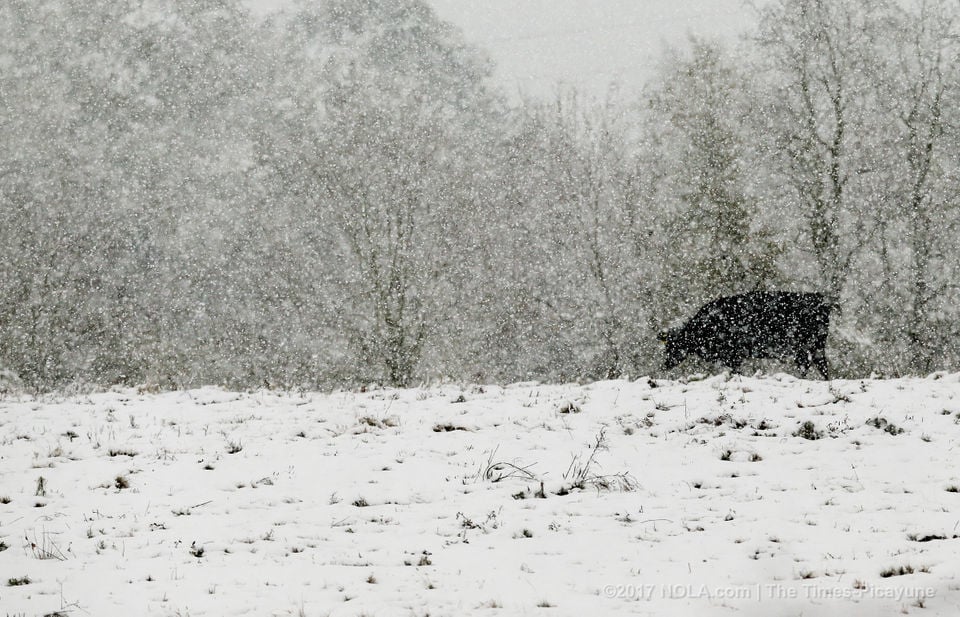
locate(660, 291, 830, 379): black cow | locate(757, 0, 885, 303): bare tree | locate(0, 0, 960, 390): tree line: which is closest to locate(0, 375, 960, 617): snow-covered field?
locate(660, 291, 830, 379): black cow

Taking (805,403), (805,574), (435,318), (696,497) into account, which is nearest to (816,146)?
(435,318)

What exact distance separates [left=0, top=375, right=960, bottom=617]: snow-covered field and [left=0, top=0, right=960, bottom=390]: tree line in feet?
33.8

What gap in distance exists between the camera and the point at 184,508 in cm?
616

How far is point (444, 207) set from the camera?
21.2 metres

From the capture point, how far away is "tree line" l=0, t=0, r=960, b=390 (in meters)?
20.2

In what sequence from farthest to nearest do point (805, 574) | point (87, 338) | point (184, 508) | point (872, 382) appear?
point (87, 338)
point (872, 382)
point (184, 508)
point (805, 574)

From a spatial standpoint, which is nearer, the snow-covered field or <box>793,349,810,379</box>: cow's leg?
the snow-covered field

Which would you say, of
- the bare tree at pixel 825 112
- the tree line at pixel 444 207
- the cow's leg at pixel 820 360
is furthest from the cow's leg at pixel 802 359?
the bare tree at pixel 825 112

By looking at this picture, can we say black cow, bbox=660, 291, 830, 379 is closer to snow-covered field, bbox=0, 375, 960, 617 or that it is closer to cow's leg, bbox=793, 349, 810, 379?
cow's leg, bbox=793, 349, 810, 379

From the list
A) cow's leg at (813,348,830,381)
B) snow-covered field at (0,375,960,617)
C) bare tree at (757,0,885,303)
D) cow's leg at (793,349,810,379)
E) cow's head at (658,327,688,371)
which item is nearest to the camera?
snow-covered field at (0,375,960,617)

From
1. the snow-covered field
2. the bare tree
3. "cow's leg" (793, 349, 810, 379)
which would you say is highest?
the bare tree

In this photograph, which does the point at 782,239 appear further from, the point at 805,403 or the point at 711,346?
the point at 805,403

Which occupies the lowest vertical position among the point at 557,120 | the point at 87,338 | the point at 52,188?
the point at 87,338

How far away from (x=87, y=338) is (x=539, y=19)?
21.7 metres
